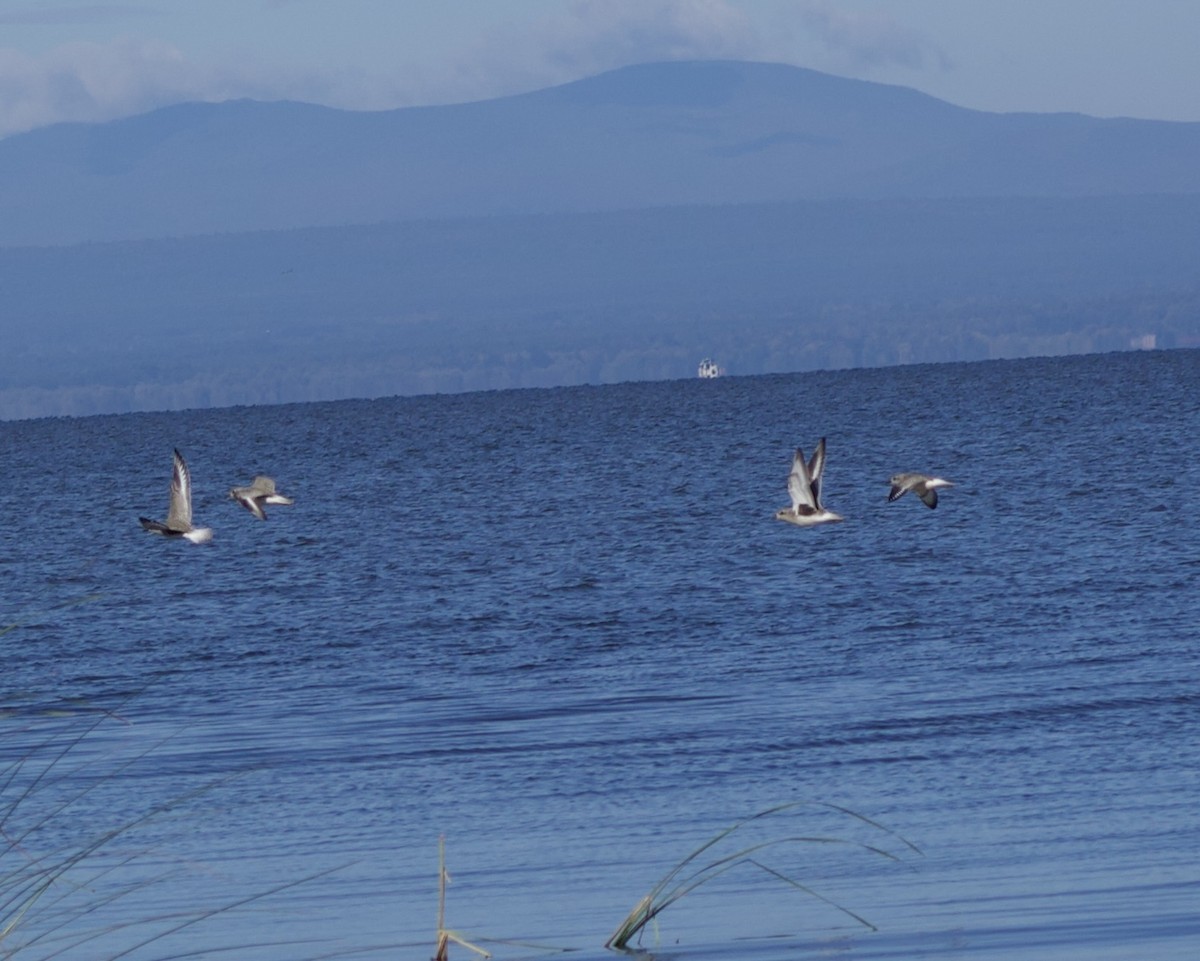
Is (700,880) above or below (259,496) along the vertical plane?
below

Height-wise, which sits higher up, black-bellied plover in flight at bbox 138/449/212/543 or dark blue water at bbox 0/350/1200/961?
black-bellied plover in flight at bbox 138/449/212/543

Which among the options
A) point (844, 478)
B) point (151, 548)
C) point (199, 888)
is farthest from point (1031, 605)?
point (844, 478)

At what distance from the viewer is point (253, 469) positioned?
97000 millimetres

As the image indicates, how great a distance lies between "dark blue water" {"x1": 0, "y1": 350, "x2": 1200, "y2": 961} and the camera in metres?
13.7

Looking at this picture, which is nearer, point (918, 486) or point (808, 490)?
point (808, 490)

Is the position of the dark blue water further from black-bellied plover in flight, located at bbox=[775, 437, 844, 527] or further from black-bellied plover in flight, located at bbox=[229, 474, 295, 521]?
black-bellied plover in flight, located at bbox=[229, 474, 295, 521]

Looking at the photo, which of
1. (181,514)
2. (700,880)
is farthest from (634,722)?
(700,880)

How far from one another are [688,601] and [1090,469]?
29.2 meters

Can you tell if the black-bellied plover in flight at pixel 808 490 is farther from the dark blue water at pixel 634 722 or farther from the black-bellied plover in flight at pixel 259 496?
the black-bellied plover in flight at pixel 259 496

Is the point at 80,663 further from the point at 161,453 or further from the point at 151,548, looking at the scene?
the point at 161,453

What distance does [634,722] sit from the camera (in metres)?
21.4

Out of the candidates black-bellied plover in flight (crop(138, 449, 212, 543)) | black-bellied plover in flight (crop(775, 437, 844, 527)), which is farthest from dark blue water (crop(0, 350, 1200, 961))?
black-bellied plover in flight (crop(775, 437, 844, 527))

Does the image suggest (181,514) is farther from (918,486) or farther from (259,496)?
(918,486)

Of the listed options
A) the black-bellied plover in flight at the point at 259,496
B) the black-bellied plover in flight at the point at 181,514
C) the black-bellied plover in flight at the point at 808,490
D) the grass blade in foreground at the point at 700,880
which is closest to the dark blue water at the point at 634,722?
the grass blade in foreground at the point at 700,880
